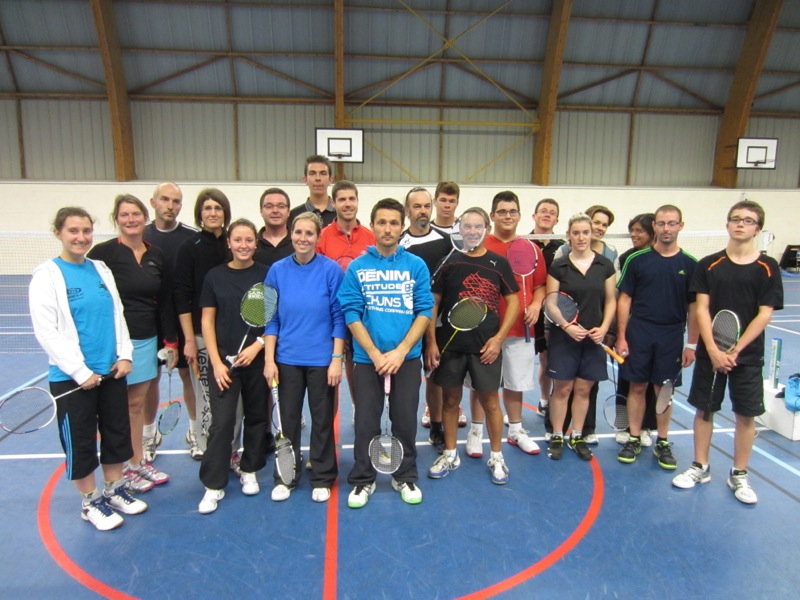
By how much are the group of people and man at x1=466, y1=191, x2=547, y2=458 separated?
2cm

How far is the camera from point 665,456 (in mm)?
4609

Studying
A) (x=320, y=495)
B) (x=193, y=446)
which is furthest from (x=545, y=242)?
(x=193, y=446)

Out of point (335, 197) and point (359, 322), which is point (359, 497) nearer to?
point (359, 322)

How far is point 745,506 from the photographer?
3.97 m

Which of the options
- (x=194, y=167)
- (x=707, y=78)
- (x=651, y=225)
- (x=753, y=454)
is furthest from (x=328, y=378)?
(x=707, y=78)

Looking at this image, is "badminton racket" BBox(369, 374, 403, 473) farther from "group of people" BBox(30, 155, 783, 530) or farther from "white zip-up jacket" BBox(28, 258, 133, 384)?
"white zip-up jacket" BBox(28, 258, 133, 384)

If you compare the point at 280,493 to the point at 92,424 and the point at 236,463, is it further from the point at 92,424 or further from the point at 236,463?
the point at 92,424

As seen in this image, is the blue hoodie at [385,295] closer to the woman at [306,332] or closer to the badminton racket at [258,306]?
the woman at [306,332]

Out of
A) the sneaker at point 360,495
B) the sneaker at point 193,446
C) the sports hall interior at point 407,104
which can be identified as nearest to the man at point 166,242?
the sneaker at point 193,446

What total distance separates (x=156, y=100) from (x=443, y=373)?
15396 mm

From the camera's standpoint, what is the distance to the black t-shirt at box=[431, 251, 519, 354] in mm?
4086

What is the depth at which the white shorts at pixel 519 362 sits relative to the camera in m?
4.66

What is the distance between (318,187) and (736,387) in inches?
156

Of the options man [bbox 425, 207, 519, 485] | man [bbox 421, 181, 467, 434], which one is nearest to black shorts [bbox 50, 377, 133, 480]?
man [bbox 425, 207, 519, 485]
